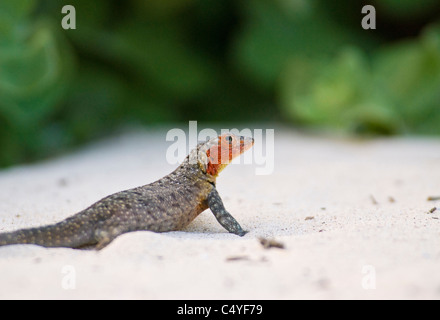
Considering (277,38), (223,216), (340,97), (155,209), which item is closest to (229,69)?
(277,38)

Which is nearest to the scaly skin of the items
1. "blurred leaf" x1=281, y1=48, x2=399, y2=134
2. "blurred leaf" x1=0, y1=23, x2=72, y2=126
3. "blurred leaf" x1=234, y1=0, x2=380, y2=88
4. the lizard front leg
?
the lizard front leg

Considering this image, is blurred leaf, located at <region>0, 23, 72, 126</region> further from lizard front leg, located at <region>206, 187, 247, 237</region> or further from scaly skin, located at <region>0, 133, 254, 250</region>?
lizard front leg, located at <region>206, 187, 247, 237</region>

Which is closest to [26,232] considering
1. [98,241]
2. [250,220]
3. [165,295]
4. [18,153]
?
[98,241]

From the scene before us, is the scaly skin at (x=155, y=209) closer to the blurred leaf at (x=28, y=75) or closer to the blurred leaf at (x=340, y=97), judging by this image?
the blurred leaf at (x=28, y=75)

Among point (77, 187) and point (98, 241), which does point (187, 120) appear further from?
point (98, 241)

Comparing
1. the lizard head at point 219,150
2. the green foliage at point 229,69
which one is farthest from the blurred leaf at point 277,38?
the lizard head at point 219,150

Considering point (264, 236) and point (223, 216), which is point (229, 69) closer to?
point (223, 216)
